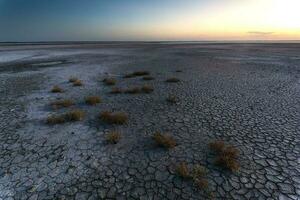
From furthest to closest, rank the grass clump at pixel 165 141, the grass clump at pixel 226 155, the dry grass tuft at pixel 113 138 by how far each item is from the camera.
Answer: the dry grass tuft at pixel 113 138
the grass clump at pixel 165 141
the grass clump at pixel 226 155

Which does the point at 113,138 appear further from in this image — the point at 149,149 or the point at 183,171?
the point at 183,171

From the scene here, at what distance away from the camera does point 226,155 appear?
17.6 feet

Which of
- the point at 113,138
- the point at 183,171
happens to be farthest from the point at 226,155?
the point at 113,138

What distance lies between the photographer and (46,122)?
7.91m

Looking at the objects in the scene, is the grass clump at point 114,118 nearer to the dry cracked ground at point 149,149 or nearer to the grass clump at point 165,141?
the dry cracked ground at point 149,149

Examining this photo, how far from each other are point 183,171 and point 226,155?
146cm

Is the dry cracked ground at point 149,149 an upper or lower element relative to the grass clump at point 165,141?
lower

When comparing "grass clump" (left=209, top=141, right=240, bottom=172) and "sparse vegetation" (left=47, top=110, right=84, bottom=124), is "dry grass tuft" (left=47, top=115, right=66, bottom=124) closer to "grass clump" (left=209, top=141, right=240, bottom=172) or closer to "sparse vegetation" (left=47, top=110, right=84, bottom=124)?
"sparse vegetation" (left=47, top=110, right=84, bottom=124)

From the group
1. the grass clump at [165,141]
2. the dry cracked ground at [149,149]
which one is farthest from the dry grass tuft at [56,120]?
the grass clump at [165,141]

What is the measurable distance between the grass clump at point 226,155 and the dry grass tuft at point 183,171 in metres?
0.91

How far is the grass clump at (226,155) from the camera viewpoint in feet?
16.3

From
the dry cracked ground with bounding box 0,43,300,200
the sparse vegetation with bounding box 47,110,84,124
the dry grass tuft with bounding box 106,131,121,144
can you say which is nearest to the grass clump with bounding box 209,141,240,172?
the dry cracked ground with bounding box 0,43,300,200

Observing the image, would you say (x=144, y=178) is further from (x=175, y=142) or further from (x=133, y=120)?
(x=133, y=120)

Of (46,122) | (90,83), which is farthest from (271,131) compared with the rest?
(90,83)
